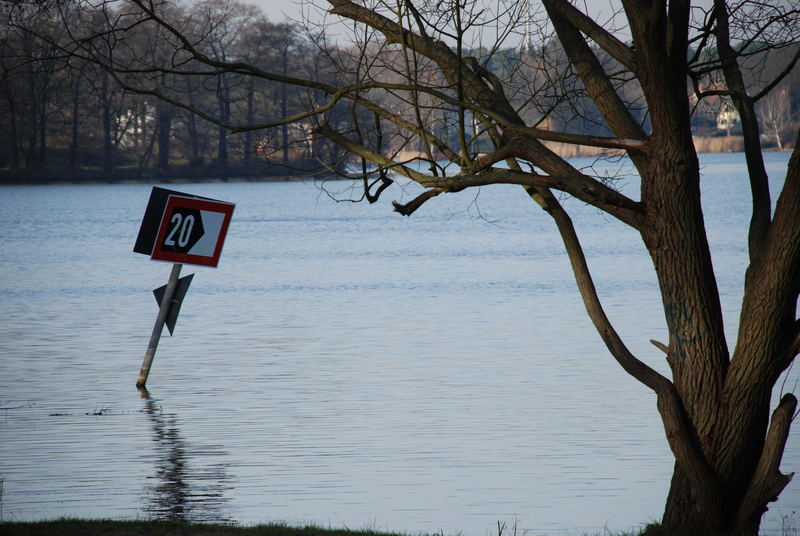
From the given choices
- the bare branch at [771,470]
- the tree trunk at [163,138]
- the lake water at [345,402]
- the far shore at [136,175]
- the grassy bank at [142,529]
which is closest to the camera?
the grassy bank at [142,529]

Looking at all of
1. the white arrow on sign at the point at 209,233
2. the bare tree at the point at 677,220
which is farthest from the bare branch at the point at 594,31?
the white arrow on sign at the point at 209,233

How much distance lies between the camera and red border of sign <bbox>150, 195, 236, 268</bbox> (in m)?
11.8

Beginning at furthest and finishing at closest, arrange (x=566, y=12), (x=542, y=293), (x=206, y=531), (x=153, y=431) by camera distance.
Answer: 1. (x=542, y=293)
2. (x=153, y=431)
3. (x=566, y=12)
4. (x=206, y=531)

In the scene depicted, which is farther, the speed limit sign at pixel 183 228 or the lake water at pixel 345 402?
the speed limit sign at pixel 183 228

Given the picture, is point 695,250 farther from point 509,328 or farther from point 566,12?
point 509,328

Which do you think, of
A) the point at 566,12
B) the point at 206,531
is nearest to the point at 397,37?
the point at 566,12

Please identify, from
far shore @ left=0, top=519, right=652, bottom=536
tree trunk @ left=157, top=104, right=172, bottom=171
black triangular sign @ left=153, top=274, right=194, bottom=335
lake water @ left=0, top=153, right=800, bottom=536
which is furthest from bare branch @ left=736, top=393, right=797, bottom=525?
tree trunk @ left=157, top=104, right=172, bottom=171

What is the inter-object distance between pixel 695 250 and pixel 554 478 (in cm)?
317

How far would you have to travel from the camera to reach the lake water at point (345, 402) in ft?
28.6

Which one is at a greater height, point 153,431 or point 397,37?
point 397,37

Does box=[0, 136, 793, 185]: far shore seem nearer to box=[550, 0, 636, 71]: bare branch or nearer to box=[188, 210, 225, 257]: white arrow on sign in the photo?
box=[188, 210, 225, 257]: white arrow on sign

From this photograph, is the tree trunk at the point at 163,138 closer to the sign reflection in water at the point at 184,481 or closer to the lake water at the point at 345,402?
the lake water at the point at 345,402

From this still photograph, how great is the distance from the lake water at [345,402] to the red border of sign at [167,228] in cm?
158

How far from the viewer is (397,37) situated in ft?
23.9
